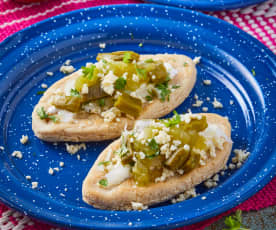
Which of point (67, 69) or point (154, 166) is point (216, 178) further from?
point (67, 69)

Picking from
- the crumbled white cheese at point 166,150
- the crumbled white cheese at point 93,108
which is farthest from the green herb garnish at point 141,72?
the crumbled white cheese at point 166,150

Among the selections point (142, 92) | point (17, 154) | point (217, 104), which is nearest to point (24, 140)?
point (17, 154)

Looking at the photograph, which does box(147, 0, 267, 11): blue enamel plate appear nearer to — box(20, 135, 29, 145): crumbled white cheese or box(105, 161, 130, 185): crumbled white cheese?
box(20, 135, 29, 145): crumbled white cheese

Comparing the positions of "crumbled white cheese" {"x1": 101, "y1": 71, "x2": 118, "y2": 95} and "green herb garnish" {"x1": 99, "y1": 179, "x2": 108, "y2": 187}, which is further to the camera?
"crumbled white cheese" {"x1": 101, "y1": 71, "x2": 118, "y2": 95}

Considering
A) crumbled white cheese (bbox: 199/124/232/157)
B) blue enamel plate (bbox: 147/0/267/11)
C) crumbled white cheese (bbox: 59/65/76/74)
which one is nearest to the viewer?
crumbled white cheese (bbox: 199/124/232/157)

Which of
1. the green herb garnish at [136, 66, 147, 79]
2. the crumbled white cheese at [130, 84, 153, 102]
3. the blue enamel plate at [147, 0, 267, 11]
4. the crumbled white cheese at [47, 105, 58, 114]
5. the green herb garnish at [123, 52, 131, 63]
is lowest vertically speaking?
the crumbled white cheese at [47, 105, 58, 114]

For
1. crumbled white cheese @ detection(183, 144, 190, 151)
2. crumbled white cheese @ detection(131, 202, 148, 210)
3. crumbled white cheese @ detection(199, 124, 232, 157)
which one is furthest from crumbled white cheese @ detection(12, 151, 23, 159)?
crumbled white cheese @ detection(199, 124, 232, 157)
